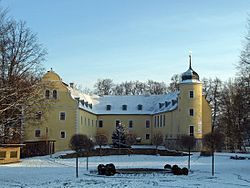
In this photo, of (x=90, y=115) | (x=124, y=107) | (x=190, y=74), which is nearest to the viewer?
(x=190, y=74)

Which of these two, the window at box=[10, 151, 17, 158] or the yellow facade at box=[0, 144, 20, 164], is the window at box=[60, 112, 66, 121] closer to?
the yellow facade at box=[0, 144, 20, 164]

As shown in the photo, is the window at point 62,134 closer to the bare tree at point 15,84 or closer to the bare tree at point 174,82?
the bare tree at point 15,84

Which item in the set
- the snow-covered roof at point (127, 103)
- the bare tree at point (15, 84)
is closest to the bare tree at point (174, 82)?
the snow-covered roof at point (127, 103)

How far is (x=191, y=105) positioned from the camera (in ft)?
158

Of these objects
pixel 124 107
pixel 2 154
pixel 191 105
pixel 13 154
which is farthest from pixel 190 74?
pixel 2 154

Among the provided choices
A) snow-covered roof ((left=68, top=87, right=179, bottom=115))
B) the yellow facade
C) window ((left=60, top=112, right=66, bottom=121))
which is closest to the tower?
snow-covered roof ((left=68, top=87, right=179, bottom=115))

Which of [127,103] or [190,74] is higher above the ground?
[190,74]

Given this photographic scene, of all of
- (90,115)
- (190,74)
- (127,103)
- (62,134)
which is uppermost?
(190,74)

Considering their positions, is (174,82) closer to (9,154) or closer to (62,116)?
(62,116)

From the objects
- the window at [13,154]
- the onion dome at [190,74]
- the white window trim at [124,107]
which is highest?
the onion dome at [190,74]

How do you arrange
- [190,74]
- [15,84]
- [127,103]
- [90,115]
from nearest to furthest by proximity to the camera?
[15,84], [190,74], [90,115], [127,103]

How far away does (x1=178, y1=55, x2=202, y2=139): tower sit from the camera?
48031 millimetres

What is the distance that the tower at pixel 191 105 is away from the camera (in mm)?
48031

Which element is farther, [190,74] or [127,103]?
[127,103]
